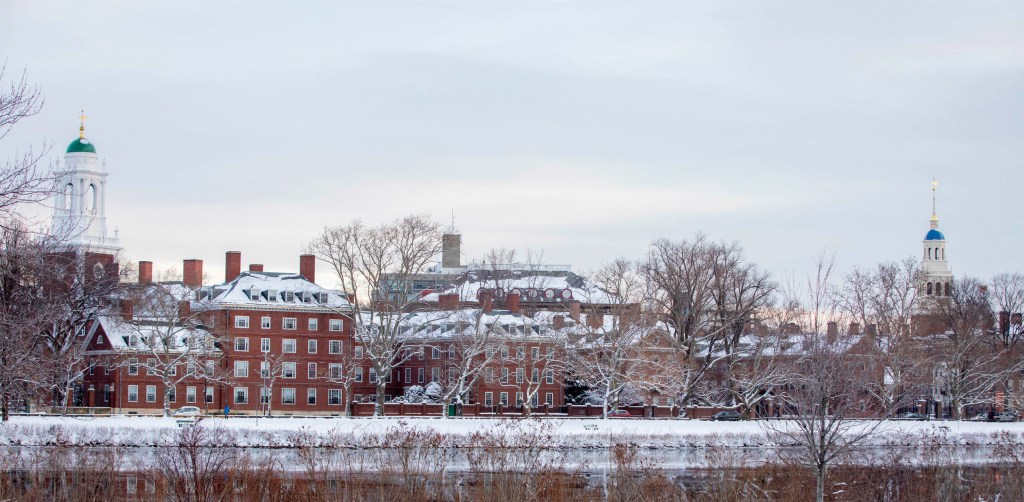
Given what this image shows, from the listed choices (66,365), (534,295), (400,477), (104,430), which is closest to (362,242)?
(66,365)

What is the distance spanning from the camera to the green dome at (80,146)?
120m

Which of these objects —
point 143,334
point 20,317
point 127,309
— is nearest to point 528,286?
point 143,334

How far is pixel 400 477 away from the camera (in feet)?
131

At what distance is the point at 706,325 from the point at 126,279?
43770 millimetres

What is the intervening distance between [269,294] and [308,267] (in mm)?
6006

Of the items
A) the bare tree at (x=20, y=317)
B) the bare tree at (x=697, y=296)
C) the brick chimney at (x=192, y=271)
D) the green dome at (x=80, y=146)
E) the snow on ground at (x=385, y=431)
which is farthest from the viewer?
the green dome at (x=80, y=146)

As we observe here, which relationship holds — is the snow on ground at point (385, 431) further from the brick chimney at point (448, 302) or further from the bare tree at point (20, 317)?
the brick chimney at point (448, 302)

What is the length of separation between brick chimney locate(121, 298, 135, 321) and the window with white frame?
1326 centimetres

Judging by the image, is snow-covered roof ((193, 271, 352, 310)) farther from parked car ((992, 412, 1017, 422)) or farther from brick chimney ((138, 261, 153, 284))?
parked car ((992, 412, 1017, 422))

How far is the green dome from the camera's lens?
393 feet

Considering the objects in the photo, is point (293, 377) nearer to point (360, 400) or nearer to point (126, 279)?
point (360, 400)

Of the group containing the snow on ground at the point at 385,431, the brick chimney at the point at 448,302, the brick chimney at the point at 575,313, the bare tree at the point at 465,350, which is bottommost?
the snow on ground at the point at 385,431

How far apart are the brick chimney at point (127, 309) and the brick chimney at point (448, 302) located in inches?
837

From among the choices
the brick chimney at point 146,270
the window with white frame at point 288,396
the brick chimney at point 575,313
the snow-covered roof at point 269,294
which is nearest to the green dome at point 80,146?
the brick chimney at point 146,270
